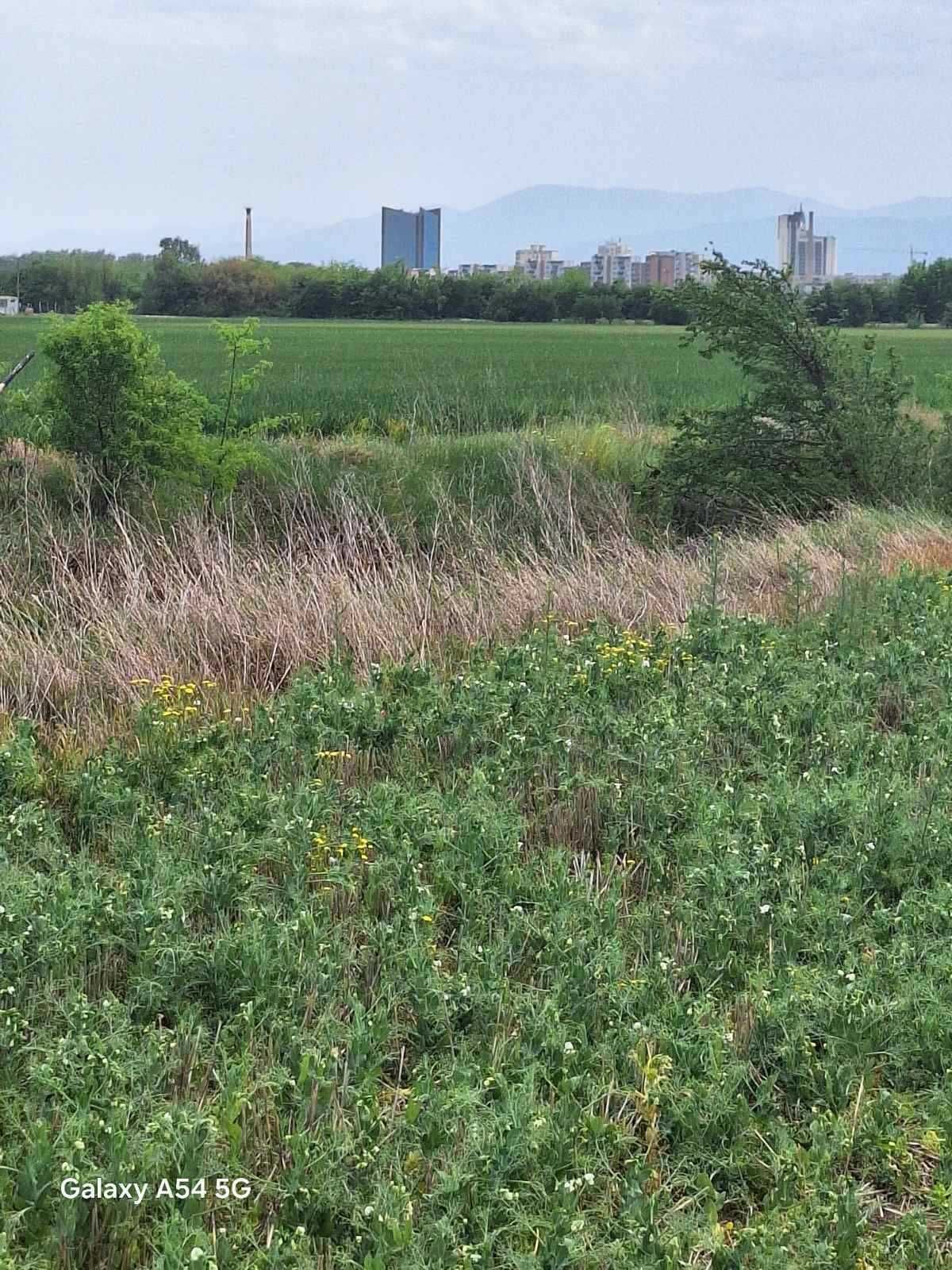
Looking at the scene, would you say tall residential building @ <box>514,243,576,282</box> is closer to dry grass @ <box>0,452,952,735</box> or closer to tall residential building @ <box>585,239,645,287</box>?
tall residential building @ <box>585,239,645,287</box>

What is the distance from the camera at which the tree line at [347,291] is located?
1606 inches

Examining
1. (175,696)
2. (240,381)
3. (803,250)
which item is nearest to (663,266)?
(803,250)

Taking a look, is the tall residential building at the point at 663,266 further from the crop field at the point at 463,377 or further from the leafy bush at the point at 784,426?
the leafy bush at the point at 784,426

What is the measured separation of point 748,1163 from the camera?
3229 millimetres

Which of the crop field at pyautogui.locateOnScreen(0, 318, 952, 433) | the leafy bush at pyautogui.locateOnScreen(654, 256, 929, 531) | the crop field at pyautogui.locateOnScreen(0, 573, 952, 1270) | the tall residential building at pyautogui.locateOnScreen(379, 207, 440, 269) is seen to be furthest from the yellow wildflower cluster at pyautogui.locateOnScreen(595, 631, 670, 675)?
the tall residential building at pyautogui.locateOnScreen(379, 207, 440, 269)

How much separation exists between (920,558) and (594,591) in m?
2.87

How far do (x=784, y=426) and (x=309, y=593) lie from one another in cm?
624

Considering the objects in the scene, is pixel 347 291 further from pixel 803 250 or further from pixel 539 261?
pixel 539 261

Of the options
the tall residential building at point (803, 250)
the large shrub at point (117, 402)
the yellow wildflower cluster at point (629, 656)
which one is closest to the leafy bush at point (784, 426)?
the tall residential building at point (803, 250)

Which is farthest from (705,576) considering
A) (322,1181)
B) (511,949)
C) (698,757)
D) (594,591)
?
(322,1181)

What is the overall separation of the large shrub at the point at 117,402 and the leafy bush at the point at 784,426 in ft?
15.2

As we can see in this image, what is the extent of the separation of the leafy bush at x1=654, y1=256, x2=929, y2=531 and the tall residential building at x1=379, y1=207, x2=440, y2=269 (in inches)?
3267

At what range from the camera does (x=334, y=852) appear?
464 cm

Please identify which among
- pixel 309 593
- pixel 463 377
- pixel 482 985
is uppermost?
pixel 463 377
